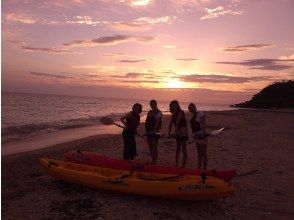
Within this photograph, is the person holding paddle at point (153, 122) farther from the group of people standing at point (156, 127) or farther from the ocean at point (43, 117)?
the ocean at point (43, 117)

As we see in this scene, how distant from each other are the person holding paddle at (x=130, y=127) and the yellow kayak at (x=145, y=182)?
118 centimetres

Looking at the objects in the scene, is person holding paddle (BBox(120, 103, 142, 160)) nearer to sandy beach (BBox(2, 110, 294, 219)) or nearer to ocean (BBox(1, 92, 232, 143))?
sandy beach (BBox(2, 110, 294, 219))

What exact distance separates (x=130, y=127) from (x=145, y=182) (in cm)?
225

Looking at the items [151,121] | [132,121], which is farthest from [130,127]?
[151,121]

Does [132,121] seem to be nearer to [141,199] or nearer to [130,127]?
[130,127]

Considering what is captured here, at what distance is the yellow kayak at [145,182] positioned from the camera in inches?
247

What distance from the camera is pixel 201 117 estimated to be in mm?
7801

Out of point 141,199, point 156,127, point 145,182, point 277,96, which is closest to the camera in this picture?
point 145,182

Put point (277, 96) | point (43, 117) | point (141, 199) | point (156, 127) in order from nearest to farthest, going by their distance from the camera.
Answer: point (141, 199) < point (156, 127) < point (43, 117) < point (277, 96)

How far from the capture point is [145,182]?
6.54m

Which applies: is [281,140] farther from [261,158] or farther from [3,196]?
[3,196]

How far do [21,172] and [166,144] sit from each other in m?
6.36

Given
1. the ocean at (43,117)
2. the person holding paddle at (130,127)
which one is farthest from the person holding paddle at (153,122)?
the ocean at (43,117)

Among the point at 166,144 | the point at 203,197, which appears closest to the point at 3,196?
the point at 203,197
